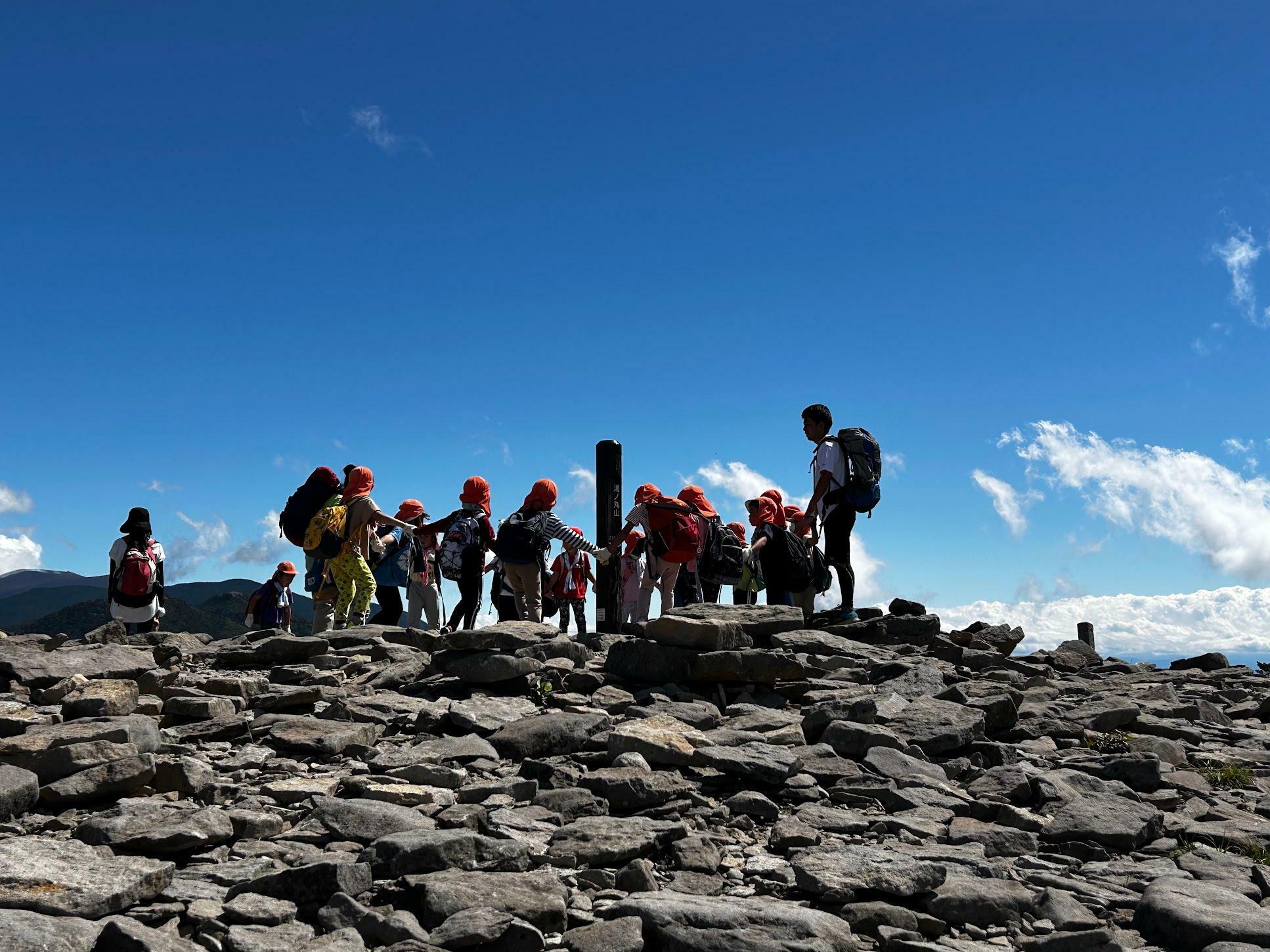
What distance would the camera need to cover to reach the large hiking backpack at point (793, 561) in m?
14.0

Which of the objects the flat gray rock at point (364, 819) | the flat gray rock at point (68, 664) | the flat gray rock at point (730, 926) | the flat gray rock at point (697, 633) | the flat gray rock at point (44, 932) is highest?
the flat gray rock at point (697, 633)

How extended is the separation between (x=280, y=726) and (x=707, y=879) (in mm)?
4208

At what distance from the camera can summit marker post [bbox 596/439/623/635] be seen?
15336mm

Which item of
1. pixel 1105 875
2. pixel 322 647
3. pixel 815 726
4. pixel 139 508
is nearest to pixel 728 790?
pixel 815 726

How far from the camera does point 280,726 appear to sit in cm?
851

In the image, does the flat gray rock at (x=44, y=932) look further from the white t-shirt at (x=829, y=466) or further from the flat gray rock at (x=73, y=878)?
the white t-shirt at (x=829, y=466)

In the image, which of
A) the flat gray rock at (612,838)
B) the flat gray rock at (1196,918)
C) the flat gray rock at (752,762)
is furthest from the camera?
the flat gray rock at (752,762)

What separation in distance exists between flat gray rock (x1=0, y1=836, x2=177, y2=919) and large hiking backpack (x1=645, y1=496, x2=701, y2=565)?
9.04m

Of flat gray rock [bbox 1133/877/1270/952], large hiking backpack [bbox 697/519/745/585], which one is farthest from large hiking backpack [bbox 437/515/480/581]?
flat gray rock [bbox 1133/877/1270/952]

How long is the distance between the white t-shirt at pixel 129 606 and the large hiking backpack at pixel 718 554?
7.88 metres

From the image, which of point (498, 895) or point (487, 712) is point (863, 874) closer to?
point (498, 895)

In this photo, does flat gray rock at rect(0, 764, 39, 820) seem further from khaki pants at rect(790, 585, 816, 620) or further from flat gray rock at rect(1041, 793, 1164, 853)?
khaki pants at rect(790, 585, 816, 620)

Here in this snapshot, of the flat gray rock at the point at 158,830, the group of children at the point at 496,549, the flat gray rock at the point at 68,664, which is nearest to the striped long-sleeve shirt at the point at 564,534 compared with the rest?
the group of children at the point at 496,549

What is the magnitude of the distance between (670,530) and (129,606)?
7796 mm
